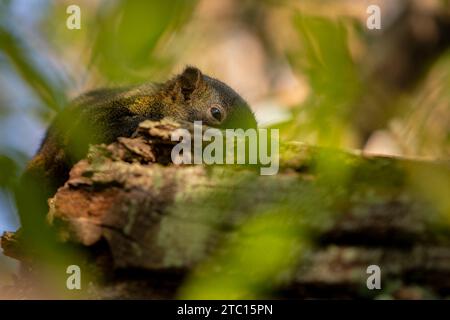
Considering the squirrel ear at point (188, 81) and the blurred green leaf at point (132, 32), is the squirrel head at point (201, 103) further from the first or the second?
the blurred green leaf at point (132, 32)

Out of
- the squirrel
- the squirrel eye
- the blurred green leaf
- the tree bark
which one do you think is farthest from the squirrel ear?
the blurred green leaf

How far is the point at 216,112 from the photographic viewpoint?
196 inches

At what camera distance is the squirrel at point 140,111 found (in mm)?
4316

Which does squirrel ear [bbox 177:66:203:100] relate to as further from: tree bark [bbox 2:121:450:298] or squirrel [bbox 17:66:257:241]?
tree bark [bbox 2:121:450:298]

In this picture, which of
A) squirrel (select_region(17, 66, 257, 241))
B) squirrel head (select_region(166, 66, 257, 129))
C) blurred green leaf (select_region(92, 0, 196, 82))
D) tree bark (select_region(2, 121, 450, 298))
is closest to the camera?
blurred green leaf (select_region(92, 0, 196, 82))

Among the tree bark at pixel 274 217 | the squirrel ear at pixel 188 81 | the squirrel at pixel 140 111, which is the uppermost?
the squirrel ear at pixel 188 81

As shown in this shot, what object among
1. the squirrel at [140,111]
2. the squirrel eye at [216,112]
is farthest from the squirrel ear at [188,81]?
the squirrel eye at [216,112]

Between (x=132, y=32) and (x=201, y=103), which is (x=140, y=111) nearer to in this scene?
(x=201, y=103)

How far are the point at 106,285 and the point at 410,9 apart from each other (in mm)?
5878

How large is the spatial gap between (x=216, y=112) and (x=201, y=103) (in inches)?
5.7


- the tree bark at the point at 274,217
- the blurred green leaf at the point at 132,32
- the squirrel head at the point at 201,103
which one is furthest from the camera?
the squirrel head at the point at 201,103

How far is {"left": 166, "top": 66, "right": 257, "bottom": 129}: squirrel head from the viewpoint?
4957 mm
